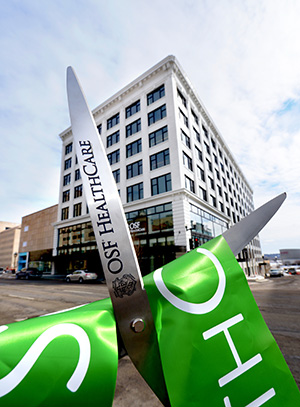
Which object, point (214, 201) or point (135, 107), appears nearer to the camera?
point (135, 107)

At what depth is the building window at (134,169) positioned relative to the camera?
83.3 ft

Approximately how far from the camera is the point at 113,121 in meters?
30.4

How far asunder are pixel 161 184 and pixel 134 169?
479cm

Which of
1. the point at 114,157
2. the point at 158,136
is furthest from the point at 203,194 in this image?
the point at 114,157

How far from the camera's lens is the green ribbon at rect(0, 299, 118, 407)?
815 millimetres

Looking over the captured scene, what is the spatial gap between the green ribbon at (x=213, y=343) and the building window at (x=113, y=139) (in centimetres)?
2966

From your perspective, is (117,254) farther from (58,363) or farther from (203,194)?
(203,194)

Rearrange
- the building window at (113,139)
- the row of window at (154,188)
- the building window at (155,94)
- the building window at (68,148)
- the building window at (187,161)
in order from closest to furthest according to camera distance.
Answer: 1. the row of window at (154,188)
2. the building window at (187,161)
3. the building window at (155,94)
4. the building window at (113,139)
5. the building window at (68,148)

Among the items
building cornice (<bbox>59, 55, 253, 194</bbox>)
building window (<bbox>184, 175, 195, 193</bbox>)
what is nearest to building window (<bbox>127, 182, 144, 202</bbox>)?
building window (<bbox>184, 175, 195, 193</bbox>)

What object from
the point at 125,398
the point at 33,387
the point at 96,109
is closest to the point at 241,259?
the point at 96,109

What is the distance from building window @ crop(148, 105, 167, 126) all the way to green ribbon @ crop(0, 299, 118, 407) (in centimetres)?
2588

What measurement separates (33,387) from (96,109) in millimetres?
35124

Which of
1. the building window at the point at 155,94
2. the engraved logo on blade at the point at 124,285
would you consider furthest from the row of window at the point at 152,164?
the engraved logo on blade at the point at 124,285

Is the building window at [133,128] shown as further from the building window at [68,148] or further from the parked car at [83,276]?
the parked car at [83,276]
